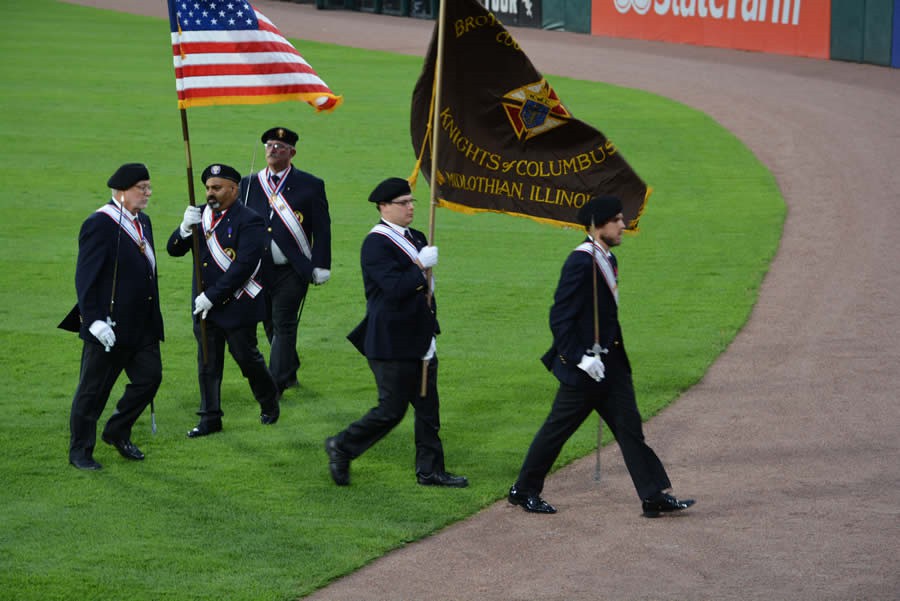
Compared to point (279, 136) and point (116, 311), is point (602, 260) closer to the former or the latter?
point (116, 311)

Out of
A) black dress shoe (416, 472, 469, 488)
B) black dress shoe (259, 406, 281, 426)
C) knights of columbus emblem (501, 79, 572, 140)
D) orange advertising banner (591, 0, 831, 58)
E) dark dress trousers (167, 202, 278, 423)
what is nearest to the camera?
black dress shoe (416, 472, 469, 488)

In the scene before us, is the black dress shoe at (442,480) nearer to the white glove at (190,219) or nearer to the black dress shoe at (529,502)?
the black dress shoe at (529,502)

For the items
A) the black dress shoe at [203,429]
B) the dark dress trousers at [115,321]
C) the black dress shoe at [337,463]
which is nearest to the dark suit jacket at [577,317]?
the black dress shoe at [337,463]

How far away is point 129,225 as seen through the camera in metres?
8.95

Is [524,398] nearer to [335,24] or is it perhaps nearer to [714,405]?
[714,405]

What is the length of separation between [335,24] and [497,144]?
32.0 meters

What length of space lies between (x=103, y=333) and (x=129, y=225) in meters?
0.75

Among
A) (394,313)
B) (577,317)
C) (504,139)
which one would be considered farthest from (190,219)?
(577,317)

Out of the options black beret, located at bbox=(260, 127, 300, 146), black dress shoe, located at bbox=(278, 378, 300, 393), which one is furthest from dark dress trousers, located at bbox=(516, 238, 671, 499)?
black beret, located at bbox=(260, 127, 300, 146)

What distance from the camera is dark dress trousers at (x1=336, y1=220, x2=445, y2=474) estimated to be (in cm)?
843

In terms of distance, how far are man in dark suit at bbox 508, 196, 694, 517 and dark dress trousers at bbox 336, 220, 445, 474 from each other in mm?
847

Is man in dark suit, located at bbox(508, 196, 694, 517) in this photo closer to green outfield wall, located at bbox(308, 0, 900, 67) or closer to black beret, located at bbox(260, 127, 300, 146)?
black beret, located at bbox(260, 127, 300, 146)

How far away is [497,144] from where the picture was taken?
925cm

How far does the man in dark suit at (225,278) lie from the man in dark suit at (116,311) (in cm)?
45
